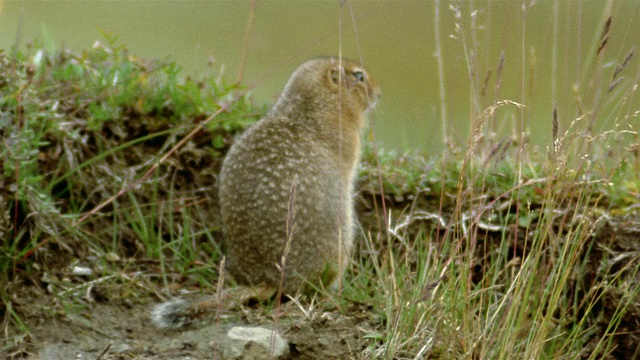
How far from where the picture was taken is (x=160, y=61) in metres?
5.62

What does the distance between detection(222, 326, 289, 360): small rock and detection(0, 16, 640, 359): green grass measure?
1.37 ft

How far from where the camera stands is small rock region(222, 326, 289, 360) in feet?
12.1

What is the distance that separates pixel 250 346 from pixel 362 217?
183 cm

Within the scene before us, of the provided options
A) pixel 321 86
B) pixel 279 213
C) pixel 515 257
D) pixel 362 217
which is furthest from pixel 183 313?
pixel 321 86

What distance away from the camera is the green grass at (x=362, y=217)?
3.58 meters

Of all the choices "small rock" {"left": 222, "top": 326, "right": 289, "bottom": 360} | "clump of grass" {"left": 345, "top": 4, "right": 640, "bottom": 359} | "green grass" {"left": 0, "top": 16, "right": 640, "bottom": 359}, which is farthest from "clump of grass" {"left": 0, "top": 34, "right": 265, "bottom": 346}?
"clump of grass" {"left": 345, "top": 4, "right": 640, "bottom": 359}

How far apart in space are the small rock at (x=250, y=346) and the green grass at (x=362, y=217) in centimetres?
42

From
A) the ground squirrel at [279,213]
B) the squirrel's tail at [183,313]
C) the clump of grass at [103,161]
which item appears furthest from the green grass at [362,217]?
the squirrel's tail at [183,313]

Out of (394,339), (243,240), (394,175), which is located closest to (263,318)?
(243,240)

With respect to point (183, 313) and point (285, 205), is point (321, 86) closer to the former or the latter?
point (285, 205)

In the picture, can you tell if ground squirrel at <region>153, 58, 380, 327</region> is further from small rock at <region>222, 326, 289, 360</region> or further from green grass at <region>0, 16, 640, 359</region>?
small rock at <region>222, 326, 289, 360</region>

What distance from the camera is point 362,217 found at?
5.35m

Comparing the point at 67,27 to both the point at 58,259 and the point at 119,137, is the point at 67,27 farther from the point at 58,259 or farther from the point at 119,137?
the point at 58,259

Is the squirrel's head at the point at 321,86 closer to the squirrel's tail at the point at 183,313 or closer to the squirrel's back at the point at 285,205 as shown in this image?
the squirrel's back at the point at 285,205
